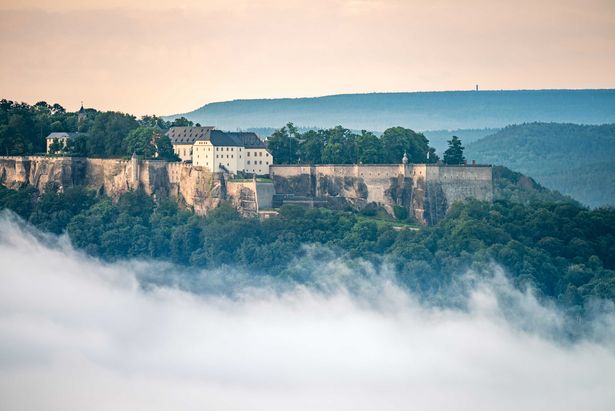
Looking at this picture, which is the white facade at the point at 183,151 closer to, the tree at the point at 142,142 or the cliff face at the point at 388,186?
the tree at the point at 142,142

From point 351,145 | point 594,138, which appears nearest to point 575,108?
point 594,138

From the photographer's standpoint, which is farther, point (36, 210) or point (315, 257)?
point (36, 210)

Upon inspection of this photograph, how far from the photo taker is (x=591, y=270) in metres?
72.6

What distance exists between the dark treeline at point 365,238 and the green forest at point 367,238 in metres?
0.04

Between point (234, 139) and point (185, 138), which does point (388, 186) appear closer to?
point (234, 139)

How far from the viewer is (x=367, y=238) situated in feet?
241

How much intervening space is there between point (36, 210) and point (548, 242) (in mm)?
23587

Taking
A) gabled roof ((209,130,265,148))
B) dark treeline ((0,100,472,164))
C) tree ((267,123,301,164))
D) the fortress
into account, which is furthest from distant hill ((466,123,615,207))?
the fortress

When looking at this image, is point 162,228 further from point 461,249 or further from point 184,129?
point 461,249

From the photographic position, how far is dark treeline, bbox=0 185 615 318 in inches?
2817

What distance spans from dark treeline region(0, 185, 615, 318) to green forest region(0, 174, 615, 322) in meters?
0.04

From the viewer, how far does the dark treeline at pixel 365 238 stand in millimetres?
71562

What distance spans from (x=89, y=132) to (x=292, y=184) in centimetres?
1207

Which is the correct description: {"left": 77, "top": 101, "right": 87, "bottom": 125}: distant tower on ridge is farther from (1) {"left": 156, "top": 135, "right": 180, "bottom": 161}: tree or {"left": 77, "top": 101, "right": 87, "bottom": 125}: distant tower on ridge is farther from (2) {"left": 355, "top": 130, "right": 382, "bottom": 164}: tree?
(2) {"left": 355, "top": 130, "right": 382, "bottom": 164}: tree
